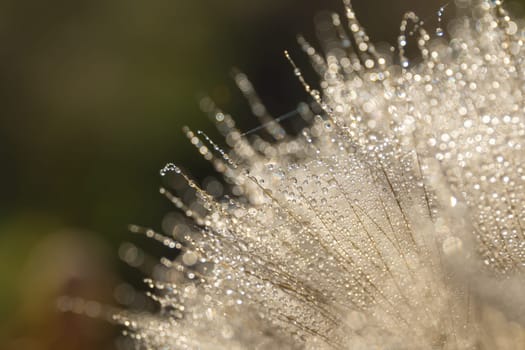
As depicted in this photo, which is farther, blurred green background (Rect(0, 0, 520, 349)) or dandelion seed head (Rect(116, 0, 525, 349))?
blurred green background (Rect(0, 0, 520, 349))

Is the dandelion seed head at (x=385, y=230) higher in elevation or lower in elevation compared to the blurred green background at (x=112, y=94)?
lower

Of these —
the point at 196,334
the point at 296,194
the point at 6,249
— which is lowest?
the point at 196,334

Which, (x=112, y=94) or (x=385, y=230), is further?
(x=112, y=94)

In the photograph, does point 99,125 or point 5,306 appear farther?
point 99,125

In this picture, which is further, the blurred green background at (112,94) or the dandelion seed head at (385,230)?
the blurred green background at (112,94)

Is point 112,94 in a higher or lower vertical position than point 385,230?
higher

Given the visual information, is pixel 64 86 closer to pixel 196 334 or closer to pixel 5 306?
pixel 5 306

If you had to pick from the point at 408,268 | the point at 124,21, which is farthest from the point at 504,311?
the point at 124,21

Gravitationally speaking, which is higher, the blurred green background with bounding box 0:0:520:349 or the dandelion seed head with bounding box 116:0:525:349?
the blurred green background with bounding box 0:0:520:349
